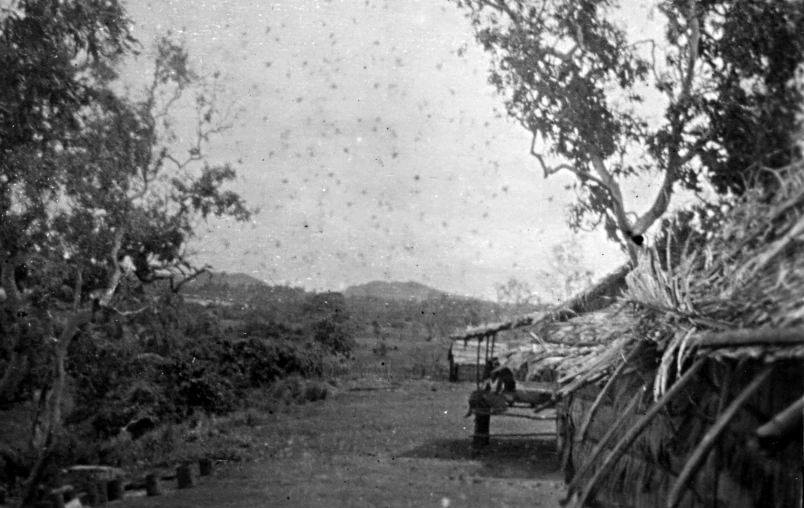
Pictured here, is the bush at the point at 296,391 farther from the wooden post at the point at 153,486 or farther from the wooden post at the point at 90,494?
the wooden post at the point at 90,494

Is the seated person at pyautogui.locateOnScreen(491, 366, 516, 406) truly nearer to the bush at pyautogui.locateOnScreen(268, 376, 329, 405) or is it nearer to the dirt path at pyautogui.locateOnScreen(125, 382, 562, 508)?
the dirt path at pyautogui.locateOnScreen(125, 382, 562, 508)

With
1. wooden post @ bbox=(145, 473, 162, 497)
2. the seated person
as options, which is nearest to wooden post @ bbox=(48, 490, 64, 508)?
wooden post @ bbox=(145, 473, 162, 497)

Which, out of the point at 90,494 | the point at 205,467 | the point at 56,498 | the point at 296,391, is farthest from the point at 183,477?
the point at 296,391

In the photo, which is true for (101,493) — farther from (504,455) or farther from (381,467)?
(504,455)

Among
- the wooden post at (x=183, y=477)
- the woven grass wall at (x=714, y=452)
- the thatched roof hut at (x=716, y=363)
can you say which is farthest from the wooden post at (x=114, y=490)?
the thatched roof hut at (x=716, y=363)

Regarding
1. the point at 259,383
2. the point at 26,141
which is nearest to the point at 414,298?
the point at 259,383

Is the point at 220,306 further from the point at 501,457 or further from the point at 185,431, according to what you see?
the point at 501,457
